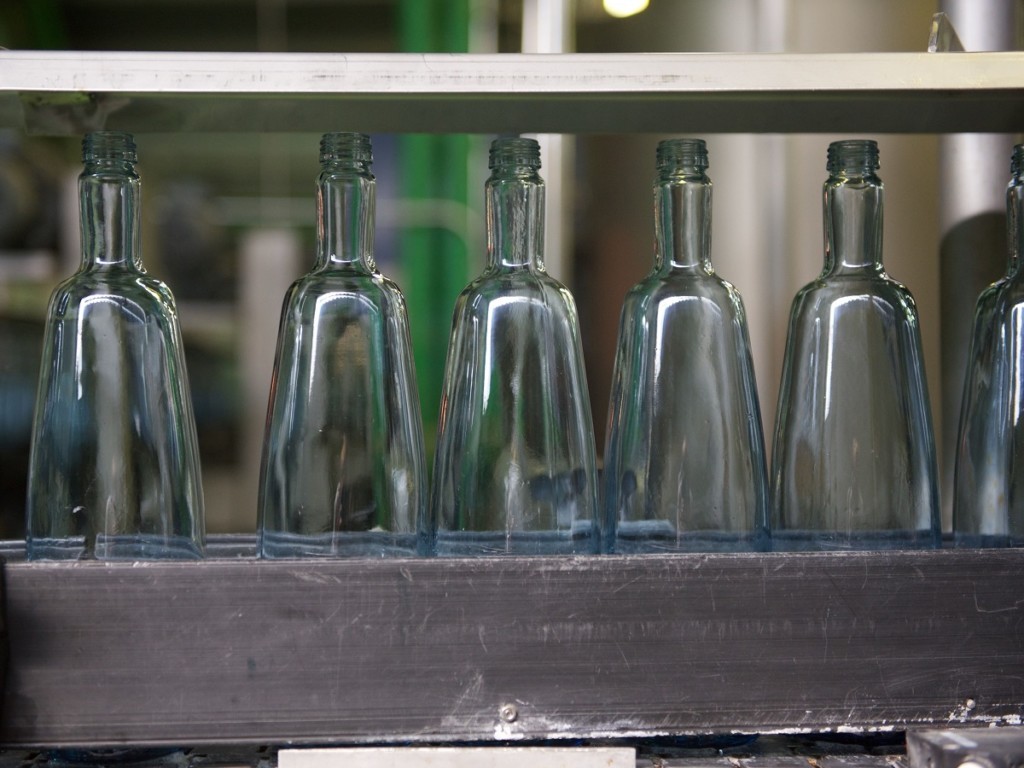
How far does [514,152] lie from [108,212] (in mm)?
251

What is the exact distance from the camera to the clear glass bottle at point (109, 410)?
635mm

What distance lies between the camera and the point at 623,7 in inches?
86.0

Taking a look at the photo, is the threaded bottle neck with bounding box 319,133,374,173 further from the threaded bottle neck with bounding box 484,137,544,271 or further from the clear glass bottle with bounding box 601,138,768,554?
the clear glass bottle with bounding box 601,138,768,554

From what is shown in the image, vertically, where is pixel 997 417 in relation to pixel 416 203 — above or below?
below

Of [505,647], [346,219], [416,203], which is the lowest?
[505,647]

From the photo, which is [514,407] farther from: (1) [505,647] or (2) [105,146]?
(2) [105,146]

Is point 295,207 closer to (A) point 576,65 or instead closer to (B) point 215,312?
(B) point 215,312

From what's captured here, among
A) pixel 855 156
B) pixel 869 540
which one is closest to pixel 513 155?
pixel 855 156

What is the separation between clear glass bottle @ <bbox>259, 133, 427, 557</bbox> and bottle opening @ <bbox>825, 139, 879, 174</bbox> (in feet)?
0.97

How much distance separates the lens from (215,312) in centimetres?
250

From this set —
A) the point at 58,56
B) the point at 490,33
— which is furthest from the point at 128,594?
the point at 490,33

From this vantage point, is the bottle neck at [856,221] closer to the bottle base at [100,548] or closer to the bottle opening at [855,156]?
the bottle opening at [855,156]

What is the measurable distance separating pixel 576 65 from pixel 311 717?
1.29 ft

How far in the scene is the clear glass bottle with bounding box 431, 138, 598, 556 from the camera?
0.65m
